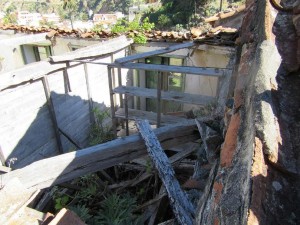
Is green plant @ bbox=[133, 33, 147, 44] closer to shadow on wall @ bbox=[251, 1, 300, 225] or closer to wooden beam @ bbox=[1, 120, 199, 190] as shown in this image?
wooden beam @ bbox=[1, 120, 199, 190]

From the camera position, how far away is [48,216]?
1429mm

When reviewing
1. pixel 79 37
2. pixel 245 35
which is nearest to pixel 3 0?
pixel 79 37

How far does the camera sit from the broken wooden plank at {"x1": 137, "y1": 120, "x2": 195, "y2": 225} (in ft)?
5.46

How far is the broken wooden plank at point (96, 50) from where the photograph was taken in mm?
4921

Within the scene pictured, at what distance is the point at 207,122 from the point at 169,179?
0.64 metres

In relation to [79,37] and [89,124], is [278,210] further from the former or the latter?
[79,37]

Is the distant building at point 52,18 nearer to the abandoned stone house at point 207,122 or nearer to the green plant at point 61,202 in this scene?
the abandoned stone house at point 207,122

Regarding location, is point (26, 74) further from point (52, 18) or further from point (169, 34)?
point (52, 18)

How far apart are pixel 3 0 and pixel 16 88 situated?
94353mm

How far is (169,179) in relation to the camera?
1.99m

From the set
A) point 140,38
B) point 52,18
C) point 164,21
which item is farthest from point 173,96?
point 52,18

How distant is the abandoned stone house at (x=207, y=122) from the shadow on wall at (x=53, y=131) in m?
0.02

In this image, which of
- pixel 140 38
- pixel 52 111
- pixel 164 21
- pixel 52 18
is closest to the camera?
pixel 52 111

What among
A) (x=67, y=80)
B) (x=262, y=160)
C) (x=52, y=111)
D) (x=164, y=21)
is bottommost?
(x=52, y=111)
